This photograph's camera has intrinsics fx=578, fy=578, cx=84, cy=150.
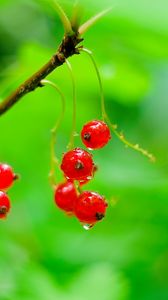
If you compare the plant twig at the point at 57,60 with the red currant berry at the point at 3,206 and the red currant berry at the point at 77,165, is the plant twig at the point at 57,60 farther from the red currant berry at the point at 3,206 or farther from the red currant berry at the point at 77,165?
the red currant berry at the point at 3,206

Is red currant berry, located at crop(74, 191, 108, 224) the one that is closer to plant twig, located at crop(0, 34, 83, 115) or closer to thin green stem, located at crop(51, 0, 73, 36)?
plant twig, located at crop(0, 34, 83, 115)

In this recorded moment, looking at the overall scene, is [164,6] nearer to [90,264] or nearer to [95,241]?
[90,264]

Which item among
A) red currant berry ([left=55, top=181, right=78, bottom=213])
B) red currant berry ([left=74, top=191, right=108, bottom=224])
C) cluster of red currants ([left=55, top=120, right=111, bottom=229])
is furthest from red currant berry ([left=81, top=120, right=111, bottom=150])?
red currant berry ([left=55, top=181, right=78, bottom=213])

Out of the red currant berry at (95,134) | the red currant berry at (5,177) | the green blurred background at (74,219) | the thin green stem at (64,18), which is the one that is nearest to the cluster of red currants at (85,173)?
the red currant berry at (95,134)

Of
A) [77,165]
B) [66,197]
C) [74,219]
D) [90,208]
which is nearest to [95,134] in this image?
[77,165]

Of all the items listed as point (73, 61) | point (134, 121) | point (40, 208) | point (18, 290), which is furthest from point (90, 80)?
point (134, 121)
